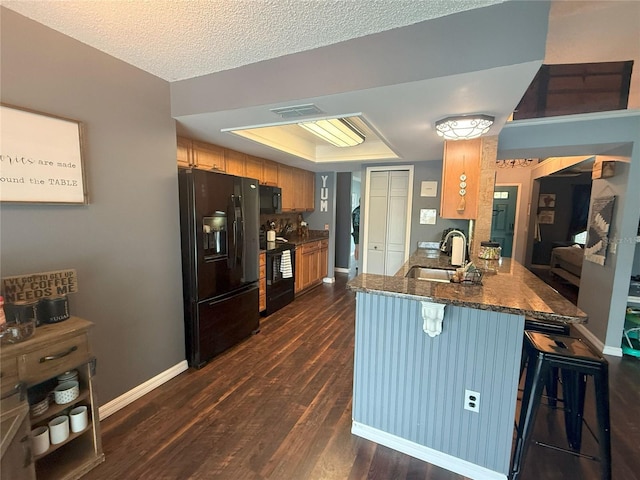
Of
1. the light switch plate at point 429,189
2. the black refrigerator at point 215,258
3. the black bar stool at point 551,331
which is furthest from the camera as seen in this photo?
the light switch plate at point 429,189

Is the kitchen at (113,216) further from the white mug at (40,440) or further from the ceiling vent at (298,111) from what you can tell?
the ceiling vent at (298,111)

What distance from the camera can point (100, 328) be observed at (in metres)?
1.90

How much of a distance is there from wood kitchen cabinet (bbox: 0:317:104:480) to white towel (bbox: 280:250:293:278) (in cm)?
259

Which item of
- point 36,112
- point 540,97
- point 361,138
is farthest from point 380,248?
point 36,112

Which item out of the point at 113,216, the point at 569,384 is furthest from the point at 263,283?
the point at 569,384

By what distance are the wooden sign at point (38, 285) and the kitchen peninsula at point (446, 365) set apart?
1.60 m

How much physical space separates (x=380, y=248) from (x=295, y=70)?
3393 millimetres

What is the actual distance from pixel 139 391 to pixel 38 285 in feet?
3.78

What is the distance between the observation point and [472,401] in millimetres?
1538

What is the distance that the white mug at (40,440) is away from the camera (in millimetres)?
1362

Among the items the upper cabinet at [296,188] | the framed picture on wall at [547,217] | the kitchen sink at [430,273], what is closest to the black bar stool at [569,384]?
the kitchen sink at [430,273]

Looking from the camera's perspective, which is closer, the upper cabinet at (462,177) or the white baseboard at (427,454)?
the white baseboard at (427,454)

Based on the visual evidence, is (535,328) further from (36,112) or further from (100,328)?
(36,112)

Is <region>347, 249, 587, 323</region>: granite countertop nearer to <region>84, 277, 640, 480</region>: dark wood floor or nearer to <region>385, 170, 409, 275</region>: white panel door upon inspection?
<region>84, 277, 640, 480</region>: dark wood floor
